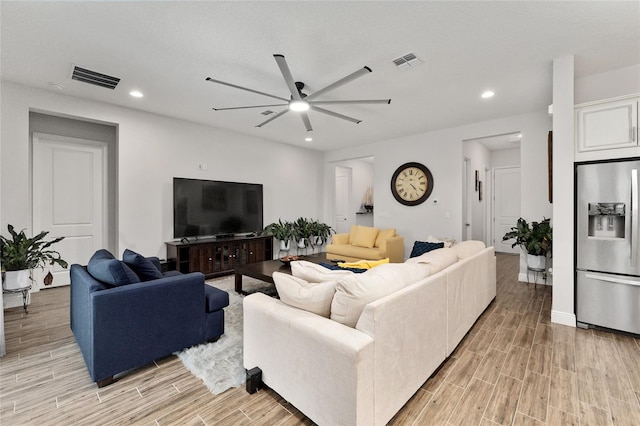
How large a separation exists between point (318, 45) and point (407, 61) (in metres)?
0.95

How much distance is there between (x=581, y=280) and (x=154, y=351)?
4.02 meters

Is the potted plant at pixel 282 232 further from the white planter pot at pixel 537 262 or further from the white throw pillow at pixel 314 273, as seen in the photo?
the white planter pot at pixel 537 262

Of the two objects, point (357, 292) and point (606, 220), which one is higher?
point (606, 220)

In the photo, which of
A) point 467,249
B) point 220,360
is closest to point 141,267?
point 220,360

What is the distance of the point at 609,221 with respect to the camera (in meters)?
2.80

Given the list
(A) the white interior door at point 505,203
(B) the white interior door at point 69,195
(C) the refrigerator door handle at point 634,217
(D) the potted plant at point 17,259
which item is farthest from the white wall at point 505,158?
(D) the potted plant at point 17,259

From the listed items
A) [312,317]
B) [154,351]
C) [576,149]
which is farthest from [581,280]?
[154,351]

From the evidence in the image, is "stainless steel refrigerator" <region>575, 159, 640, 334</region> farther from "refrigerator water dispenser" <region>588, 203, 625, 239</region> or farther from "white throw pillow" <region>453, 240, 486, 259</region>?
"white throw pillow" <region>453, 240, 486, 259</region>

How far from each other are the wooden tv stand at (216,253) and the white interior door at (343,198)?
3301 mm

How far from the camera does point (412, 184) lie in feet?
19.4

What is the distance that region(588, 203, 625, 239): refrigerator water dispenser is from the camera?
2738mm

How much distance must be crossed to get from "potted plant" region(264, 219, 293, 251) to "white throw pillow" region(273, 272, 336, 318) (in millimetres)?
4336

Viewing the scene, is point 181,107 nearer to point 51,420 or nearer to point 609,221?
point 51,420

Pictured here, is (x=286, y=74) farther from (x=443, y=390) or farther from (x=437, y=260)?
(x=443, y=390)
